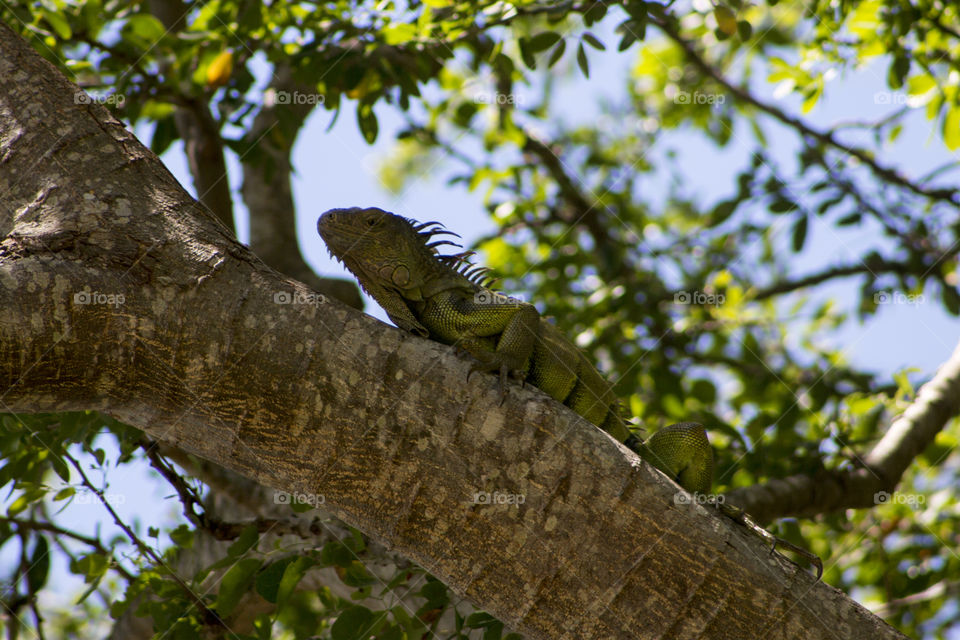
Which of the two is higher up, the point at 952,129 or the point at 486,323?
the point at 952,129

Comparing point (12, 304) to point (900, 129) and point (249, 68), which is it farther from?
point (900, 129)

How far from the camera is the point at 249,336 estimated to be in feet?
9.30

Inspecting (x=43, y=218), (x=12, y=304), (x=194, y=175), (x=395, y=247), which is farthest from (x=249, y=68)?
(x=12, y=304)

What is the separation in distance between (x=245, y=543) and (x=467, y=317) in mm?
1630

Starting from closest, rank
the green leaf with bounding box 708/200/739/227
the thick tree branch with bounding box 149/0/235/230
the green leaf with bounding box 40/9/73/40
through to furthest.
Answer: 1. the green leaf with bounding box 40/9/73/40
2. the thick tree branch with bounding box 149/0/235/230
3. the green leaf with bounding box 708/200/739/227

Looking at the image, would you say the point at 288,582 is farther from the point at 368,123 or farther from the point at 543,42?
the point at 543,42

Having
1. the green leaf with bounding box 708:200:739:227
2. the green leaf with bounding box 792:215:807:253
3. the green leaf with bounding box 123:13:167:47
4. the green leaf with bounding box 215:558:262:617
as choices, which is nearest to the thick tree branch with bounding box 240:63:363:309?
the green leaf with bounding box 123:13:167:47

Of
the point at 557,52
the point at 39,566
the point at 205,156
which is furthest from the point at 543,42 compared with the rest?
the point at 39,566

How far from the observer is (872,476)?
5.67 m

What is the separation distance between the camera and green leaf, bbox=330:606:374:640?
11.9ft

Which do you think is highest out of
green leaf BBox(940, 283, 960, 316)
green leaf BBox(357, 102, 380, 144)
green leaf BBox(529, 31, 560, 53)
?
green leaf BBox(529, 31, 560, 53)

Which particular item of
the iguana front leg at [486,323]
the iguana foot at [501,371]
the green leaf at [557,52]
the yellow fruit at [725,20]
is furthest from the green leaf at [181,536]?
the yellow fruit at [725,20]

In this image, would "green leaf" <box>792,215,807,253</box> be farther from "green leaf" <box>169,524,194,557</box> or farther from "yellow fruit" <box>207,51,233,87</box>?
"green leaf" <box>169,524,194,557</box>

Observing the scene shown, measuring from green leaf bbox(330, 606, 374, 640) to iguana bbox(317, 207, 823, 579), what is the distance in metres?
1.42
